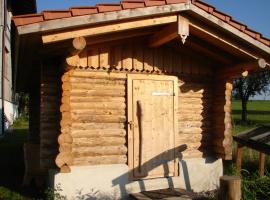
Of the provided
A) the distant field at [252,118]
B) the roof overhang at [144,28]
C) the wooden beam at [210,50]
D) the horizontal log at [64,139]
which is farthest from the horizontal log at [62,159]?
the distant field at [252,118]

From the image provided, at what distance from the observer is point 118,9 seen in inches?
255

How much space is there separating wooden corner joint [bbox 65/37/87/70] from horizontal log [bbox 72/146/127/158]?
173cm

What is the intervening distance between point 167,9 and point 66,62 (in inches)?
86.4

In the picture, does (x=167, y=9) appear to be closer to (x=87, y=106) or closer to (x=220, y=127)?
(x=87, y=106)

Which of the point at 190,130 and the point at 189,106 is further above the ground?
the point at 189,106

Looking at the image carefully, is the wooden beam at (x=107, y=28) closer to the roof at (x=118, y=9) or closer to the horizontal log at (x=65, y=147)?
the roof at (x=118, y=9)

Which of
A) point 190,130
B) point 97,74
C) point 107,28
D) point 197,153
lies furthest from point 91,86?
point 197,153

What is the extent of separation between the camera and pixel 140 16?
22.3ft

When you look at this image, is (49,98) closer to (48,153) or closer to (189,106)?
(48,153)

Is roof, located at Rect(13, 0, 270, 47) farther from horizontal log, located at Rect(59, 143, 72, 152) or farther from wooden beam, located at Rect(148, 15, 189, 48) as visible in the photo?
horizontal log, located at Rect(59, 143, 72, 152)

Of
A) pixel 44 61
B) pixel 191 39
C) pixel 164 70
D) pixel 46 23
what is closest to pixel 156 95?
pixel 164 70

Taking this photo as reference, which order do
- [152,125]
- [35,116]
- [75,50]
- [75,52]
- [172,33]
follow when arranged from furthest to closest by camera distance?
[35,116] < [152,125] < [172,33] < [75,52] < [75,50]

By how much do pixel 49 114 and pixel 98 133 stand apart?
1.11 m

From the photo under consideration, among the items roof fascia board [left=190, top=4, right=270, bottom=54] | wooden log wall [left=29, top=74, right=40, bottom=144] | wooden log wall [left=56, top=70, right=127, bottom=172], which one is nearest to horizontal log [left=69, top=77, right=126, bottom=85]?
wooden log wall [left=56, top=70, right=127, bottom=172]
